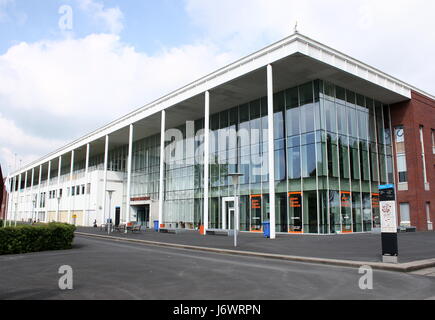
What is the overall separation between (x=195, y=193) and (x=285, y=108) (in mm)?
13708

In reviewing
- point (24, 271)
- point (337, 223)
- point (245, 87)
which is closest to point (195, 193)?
point (245, 87)

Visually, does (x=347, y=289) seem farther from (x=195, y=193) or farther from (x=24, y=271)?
(x=195, y=193)

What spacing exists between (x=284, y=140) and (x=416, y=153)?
12.2 meters

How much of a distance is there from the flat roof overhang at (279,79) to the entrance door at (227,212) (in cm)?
897

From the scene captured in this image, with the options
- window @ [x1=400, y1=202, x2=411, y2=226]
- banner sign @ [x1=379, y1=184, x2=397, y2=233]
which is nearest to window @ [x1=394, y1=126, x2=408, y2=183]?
window @ [x1=400, y1=202, x2=411, y2=226]

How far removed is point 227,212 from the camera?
1339 inches

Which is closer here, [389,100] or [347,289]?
[347,289]

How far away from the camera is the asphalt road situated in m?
7.45

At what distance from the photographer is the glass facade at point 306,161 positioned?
2734 cm

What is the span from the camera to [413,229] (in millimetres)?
30531

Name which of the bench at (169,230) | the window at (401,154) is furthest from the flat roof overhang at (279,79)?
the bench at (169,230)

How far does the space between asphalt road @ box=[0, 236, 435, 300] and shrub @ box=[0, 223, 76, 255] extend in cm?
363

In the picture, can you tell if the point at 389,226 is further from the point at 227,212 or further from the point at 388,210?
the point at 227,212

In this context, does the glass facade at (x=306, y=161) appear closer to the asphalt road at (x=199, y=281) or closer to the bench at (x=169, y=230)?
the bench at (x=169, y=230)
